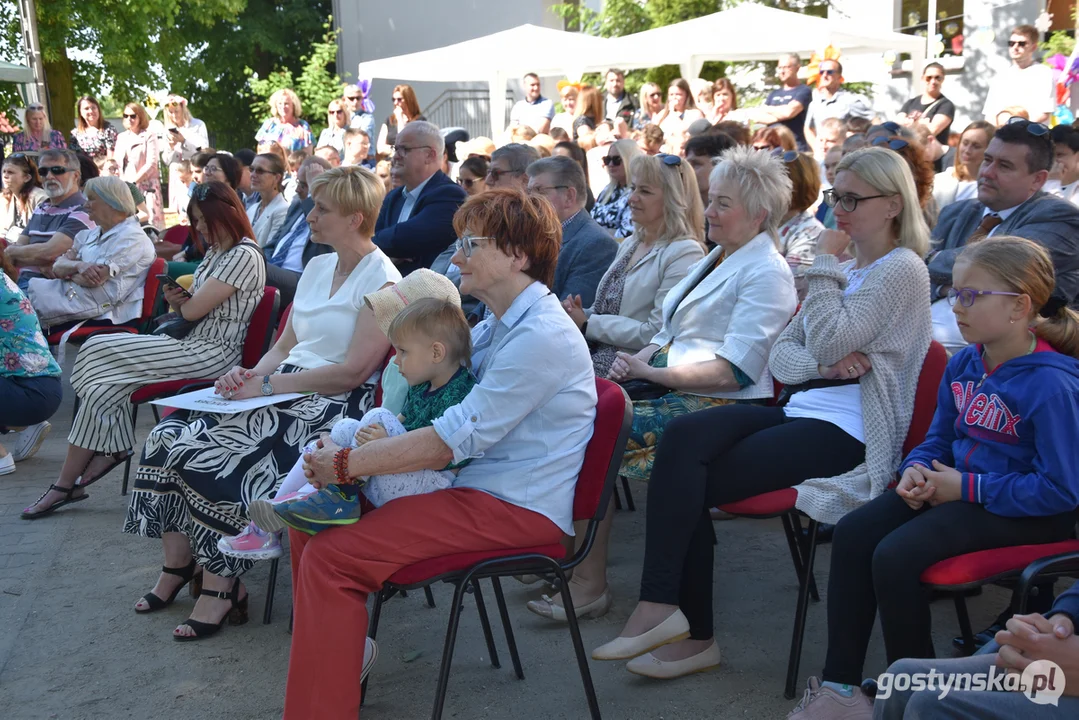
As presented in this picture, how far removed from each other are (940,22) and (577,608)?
1371 centimetres

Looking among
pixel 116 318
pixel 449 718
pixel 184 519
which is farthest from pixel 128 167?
pixel 449 718

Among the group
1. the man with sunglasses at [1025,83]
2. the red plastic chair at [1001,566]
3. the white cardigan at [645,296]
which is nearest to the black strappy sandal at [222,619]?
the white cardigan at [645,296]

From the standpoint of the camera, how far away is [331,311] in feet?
12.9

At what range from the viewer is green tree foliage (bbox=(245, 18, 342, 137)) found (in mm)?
21016

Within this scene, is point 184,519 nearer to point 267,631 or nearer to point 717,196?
point 267,631

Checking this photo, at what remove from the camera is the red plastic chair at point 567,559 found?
8.93ft

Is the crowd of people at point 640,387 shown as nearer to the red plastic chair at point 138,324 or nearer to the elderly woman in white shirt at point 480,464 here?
the elderly woman in white shirt at point 480,464

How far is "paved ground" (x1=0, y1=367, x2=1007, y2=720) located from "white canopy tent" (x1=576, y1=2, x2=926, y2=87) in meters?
8.57

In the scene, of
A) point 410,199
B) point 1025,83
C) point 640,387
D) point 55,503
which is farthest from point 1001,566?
point 1025,83

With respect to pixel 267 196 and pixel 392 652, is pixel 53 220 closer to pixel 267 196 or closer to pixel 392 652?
pixel 267 196

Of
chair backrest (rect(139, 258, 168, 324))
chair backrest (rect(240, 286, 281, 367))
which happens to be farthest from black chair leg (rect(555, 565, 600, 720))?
chair backrest (rect(139, 258, 168, 324))

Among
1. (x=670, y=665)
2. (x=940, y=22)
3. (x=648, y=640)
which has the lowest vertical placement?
(x=670, y=665)

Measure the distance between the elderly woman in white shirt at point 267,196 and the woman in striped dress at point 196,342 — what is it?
2.75 m

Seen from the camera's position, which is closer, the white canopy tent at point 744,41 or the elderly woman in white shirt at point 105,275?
the elderly woman in white shirt at point 105,275
